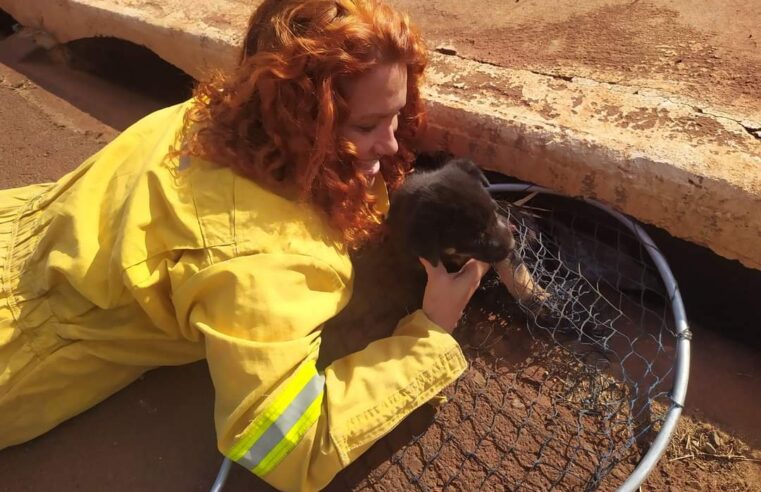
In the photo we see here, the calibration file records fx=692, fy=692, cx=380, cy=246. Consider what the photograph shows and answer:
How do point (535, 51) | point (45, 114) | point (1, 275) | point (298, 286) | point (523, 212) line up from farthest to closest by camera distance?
point (45, 114), point (535, 51), point (523, 212), point (1, 275), point (298, 286)

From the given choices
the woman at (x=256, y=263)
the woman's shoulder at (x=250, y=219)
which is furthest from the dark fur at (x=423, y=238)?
the woman's shoulder at (x=250, y=219)

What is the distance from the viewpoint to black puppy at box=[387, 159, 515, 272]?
86.9 inches

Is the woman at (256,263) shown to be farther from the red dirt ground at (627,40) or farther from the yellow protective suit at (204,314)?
the red dirt ground at (627,40)

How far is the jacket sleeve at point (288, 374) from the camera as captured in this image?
64.1 inches

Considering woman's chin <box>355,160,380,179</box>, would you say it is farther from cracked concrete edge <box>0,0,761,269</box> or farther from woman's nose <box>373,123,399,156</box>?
cracked concrete edge <box>0,0,761,269</box>

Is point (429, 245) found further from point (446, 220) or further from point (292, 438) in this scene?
point (292, 438)

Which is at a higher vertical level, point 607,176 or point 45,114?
point 607,176

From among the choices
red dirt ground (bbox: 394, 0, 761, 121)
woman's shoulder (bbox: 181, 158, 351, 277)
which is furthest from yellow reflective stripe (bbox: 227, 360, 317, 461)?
red dirt ground (bbox: 394, 0, 761, 121)

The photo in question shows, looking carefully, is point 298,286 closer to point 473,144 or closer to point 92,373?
point 92,373

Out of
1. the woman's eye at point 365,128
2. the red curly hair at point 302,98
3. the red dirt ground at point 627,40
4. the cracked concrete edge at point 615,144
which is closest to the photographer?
the red curly hair at point 302,98

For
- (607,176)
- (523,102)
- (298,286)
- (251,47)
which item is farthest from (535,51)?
(298,286)

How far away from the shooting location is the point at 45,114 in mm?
4094

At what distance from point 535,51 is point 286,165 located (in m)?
1.57

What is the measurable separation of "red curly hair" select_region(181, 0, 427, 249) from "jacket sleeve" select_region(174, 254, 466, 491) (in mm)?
254
